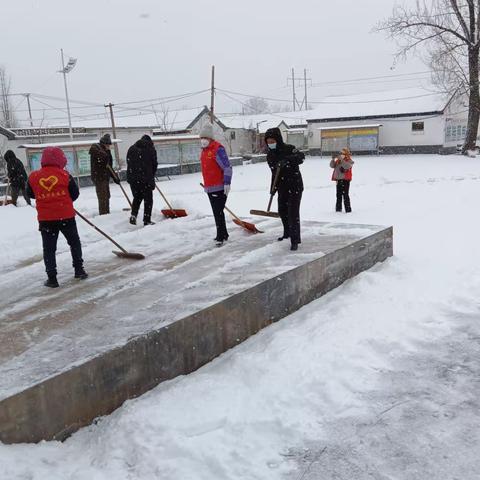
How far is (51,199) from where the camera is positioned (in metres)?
4.62

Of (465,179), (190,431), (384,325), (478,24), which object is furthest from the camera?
(478,24)

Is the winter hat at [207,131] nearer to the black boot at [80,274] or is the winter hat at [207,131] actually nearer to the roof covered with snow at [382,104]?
the black boot at [80,274]

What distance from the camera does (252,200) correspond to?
551 inches

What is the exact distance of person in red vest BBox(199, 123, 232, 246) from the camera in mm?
5961

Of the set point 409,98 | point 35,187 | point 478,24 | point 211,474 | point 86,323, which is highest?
point 478,24

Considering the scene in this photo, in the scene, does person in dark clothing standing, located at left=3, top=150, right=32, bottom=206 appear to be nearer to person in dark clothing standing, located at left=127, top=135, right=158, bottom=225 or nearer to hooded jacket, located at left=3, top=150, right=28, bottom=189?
hooded jacket, located at left=3, top=150, right=28, bottom=189

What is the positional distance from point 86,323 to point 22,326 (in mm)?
468

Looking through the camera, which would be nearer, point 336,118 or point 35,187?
point 35,187

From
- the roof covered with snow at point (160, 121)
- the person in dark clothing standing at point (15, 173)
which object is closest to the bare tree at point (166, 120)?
the roof covered with snow at point (160, 121)

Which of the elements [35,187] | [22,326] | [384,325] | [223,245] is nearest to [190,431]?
[22,326]

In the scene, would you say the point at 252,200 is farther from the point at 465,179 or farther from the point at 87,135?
the point at 87,135

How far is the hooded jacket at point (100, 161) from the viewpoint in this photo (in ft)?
29.3

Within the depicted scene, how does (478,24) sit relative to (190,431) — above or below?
above

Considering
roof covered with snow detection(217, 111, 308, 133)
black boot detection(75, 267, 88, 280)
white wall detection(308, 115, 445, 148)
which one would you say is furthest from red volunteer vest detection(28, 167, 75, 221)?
roof covered with snow detection(217, 111, 308, 133)
